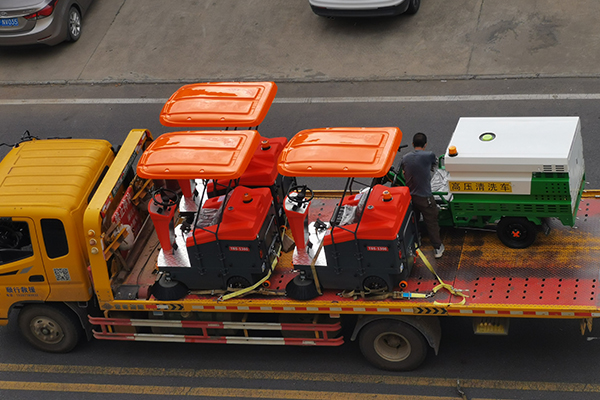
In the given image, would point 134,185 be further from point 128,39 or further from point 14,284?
point 128,39

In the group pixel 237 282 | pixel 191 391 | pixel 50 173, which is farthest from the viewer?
pixel 50 173

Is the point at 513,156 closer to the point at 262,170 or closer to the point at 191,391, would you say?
the point at 262,170

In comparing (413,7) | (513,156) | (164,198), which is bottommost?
(413,7)

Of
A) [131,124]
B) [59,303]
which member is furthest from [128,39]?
[59,303]

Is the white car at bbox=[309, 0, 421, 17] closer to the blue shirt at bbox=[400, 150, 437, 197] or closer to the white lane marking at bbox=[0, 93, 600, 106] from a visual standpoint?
the white lane marking at bbox=[0, 93, 600, 106]

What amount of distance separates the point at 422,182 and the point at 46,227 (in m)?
3.86

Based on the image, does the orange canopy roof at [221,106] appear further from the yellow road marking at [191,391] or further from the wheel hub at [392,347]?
the yellow road marking at [191,391]

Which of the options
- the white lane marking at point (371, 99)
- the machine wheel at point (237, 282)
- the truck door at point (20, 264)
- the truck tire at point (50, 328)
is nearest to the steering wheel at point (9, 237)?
the truck door at point (20, 264)

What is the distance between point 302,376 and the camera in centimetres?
905

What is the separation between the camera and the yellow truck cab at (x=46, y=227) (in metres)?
8.69

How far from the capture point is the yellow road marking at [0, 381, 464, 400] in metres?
8.67

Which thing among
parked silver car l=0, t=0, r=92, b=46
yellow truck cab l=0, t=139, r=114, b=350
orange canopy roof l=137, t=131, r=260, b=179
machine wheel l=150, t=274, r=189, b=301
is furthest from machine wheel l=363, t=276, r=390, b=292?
parked silver car l=0, t=0, r=92, b=46

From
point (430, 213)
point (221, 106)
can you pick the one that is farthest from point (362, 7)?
point (430, 213)

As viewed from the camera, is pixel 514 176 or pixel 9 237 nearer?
pixel 514 176
